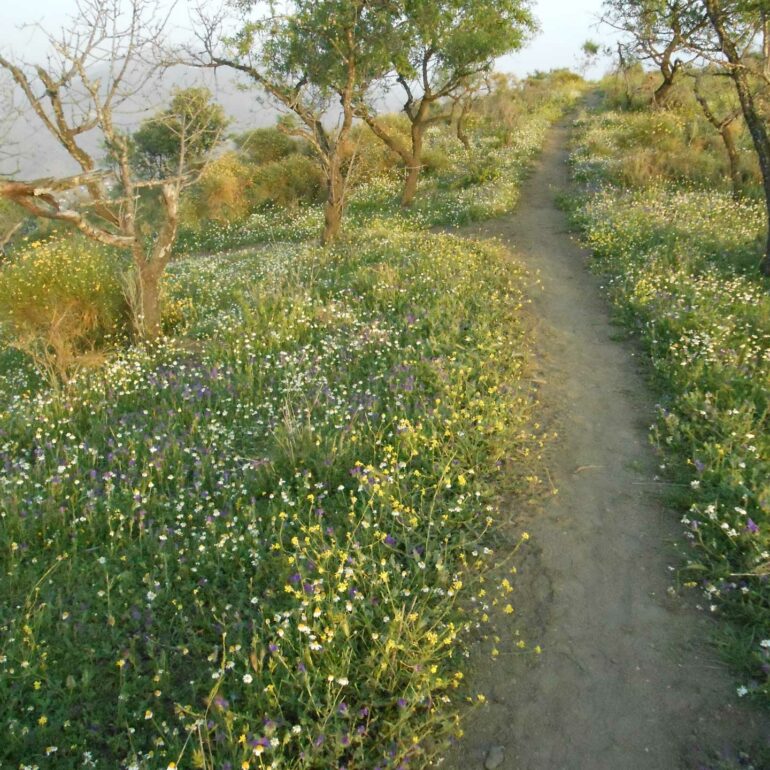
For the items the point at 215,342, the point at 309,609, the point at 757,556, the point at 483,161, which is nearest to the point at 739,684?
the point at 757,556

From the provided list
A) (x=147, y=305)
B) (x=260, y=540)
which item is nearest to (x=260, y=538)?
(x=260, y=540)

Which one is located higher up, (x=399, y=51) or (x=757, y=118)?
(x=399, y=51)

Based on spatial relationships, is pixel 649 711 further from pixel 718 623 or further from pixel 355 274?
pixel 355 274

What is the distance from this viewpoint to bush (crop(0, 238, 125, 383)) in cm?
867

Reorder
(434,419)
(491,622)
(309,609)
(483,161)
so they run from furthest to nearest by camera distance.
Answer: (483,161)
(434,419)
(491,622)
(309,609)

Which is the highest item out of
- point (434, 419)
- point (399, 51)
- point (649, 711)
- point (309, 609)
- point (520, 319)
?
point (399, 51)

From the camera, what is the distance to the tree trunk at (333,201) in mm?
13305

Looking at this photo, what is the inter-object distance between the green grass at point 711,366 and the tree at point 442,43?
18.6 feet

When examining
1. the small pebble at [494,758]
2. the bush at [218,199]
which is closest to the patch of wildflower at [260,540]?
the small pebble at [494,758]

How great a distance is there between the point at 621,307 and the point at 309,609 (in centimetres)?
728

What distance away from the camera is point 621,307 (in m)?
9.04

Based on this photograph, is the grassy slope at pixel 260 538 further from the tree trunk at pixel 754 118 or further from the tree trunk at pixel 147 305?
the tree trunk at pixel 754 118

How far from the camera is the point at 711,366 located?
664 cm

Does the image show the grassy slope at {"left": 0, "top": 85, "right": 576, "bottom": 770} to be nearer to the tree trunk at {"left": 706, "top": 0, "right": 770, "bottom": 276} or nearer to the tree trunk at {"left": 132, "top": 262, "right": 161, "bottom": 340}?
the tree trunk at {"left": 132, "top": 262, "right": 161, "bottom": 340}
